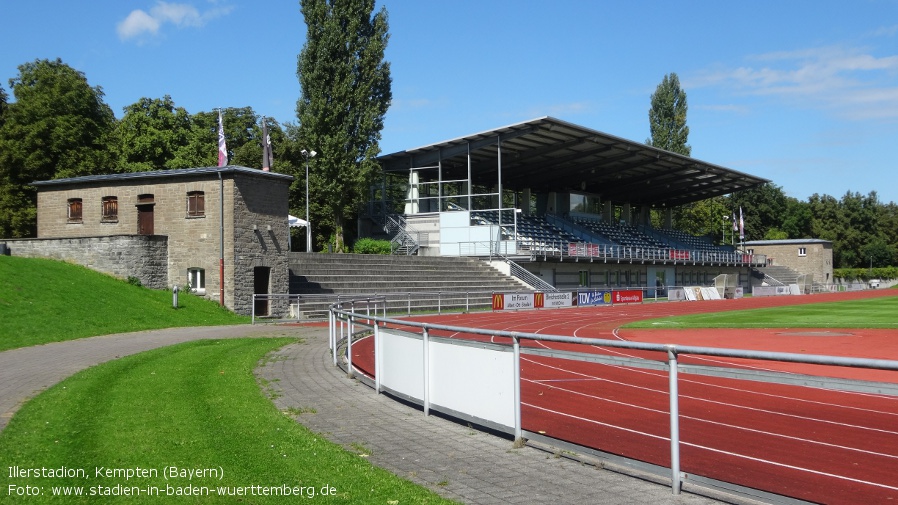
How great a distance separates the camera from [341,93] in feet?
168

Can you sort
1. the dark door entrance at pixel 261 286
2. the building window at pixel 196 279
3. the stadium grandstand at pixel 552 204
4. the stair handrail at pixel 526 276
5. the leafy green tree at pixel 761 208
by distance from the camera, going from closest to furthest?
the building window at pixel 196 279 < the dark door entrance at pixel 261 286 < the stair handrail at pixel 526 276 < the stadium grandstand at pixel 552 204 < the leafy green tree at pixel 761 208

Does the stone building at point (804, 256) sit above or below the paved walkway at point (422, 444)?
above

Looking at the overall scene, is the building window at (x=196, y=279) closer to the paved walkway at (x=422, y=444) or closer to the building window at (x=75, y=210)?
the building window at (x=75, y=210)

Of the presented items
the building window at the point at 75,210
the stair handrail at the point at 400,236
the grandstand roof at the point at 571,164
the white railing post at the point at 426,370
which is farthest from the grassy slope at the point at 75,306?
the grandstand roof at the point at 571,164

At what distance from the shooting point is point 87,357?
16875 millimetres

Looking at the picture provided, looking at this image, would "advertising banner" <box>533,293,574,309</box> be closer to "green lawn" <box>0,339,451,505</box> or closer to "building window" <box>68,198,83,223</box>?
"building window" <box>68,198,83,223</box>

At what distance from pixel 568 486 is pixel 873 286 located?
9224cm

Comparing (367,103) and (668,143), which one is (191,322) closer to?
(367,103)

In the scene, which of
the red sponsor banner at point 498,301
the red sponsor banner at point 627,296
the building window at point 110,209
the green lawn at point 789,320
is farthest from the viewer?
the red sponsor banner at point 627,296

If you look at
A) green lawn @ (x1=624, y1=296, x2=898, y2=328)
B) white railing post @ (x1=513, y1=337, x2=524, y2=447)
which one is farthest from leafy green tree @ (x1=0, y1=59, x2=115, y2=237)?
white railing post @ (x1=513, y1=337, x2=524, y2=447)

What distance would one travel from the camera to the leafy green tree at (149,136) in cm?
5681

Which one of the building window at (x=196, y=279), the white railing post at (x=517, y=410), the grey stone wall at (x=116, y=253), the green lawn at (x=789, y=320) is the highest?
the grey stone wall at (x=116, y=253)

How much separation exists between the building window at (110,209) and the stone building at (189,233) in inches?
1.9

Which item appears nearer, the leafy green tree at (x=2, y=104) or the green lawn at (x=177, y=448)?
the green lawn at (x=177, y=448)
